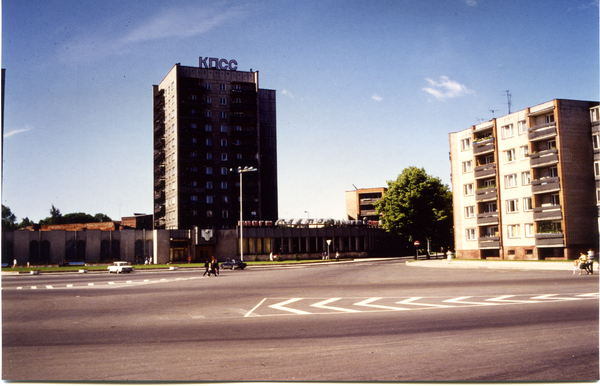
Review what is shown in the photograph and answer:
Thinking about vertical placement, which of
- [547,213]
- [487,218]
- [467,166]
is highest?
[467,166]

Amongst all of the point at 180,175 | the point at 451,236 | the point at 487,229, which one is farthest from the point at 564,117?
the point at 180,175

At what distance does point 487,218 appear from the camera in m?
62.0

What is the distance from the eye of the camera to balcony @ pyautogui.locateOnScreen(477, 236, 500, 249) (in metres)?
60.4

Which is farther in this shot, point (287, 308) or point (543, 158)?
point (543, 158)

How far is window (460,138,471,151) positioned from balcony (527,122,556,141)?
11.2 m

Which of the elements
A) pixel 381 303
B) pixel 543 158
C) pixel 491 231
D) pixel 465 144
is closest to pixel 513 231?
pixel 491 231

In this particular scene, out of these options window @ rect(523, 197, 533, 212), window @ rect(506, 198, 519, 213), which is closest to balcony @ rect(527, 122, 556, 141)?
window @ rect(523, 197, 533, 212)

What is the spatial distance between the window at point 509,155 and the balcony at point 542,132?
359 centimetres

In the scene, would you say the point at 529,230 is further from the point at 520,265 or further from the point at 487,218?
the point at 520,265

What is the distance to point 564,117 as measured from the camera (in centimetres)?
5103

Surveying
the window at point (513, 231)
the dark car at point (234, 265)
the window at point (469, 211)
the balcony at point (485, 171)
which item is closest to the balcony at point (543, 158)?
the balcony at point (485, 171)

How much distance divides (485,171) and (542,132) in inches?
399

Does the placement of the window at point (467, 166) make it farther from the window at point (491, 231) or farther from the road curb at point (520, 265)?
the road curb at point (520, 265)

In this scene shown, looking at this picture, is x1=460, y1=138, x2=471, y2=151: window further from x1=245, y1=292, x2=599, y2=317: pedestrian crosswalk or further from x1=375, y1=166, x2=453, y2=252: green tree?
x1=245, y1=292, x2=599, y2=317: pedestrian crosswalk
